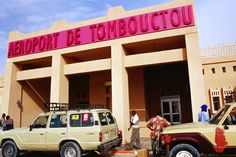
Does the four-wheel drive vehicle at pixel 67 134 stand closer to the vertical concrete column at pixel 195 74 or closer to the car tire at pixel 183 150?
the car tire at pixel 183 150

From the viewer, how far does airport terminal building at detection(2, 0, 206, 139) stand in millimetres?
12617

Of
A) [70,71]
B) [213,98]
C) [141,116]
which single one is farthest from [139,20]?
[213,98]

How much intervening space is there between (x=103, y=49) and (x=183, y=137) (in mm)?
9276

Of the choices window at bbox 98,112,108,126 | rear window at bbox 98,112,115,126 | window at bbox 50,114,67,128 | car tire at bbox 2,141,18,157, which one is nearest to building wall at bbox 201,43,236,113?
rear window at bbox 98,112,115,126

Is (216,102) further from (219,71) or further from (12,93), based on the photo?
(12,93)

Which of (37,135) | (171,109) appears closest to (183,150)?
(37,135)

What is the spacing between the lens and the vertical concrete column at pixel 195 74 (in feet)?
36.9

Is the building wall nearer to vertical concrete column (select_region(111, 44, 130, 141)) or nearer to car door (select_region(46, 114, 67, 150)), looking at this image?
vertical concrete column (select_region(111, 44, 130, 141))

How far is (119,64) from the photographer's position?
13328 mm

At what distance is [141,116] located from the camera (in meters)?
16.1

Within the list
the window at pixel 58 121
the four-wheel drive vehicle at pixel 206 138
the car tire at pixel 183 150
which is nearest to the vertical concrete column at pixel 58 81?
the window at pixel 58 121

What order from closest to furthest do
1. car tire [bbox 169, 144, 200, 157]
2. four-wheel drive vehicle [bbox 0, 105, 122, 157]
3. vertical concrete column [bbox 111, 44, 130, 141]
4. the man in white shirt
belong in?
car tire [bbox 169, 144, 200, 157] < four-wheel drive vehicle [bbox 0, 105, 122, 157] < the man in white shirt < vertical concrete column [bbox 111, 44, 130, 141]

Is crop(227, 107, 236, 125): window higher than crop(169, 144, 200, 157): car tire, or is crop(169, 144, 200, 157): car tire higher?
crop(227, 107, 236, 125): window

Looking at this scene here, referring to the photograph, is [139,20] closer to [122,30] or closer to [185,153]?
[122,30]
